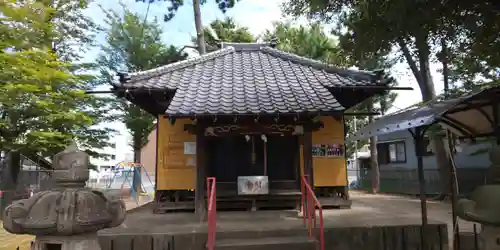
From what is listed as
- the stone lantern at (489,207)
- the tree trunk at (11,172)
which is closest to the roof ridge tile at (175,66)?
the stone lantern at (489,207)

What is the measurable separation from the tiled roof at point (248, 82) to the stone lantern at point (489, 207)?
363 cm

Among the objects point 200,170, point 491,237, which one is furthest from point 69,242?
point 200,170

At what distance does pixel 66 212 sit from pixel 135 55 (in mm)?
18343

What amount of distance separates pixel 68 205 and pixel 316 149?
711 centimetres

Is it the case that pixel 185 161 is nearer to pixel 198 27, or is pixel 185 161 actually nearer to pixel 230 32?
pixel 198 27

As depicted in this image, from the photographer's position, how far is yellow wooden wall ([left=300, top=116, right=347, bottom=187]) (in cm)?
925

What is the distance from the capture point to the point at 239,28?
2252 cm

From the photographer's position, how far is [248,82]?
9047 mm

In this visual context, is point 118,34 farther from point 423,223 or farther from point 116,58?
point 423,223

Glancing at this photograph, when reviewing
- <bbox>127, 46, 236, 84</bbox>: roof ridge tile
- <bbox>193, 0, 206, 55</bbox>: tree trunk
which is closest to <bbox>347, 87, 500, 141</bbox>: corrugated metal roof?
<bbox>127, 46, 236, 84</bbox>: roof ridge tile

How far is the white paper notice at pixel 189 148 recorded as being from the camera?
9.16 meters

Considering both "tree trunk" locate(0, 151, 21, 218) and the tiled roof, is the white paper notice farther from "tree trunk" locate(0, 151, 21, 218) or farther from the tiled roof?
"tree trunk" locate(0, 151, 21, 218)

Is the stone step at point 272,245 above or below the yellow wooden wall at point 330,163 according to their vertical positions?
below

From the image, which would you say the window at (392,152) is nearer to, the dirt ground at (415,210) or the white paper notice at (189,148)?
the dirt ground at (415,210)
